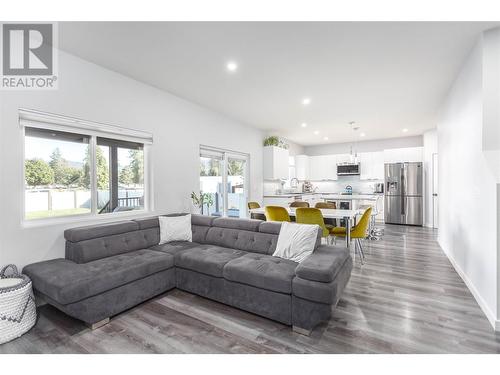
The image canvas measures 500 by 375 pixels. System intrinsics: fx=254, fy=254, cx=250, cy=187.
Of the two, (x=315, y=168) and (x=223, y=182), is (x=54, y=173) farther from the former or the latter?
(x=315, y=168)

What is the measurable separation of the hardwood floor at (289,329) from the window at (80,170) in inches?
46.0

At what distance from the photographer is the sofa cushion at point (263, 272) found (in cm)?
228

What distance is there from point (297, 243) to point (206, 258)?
1027 mm

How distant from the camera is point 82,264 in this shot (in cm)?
263

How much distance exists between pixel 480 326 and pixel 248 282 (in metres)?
2.06

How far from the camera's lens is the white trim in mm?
2631

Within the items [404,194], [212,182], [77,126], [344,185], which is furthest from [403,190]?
[77,126]

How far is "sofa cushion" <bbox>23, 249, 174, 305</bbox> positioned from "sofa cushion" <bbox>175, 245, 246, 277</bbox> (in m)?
0.18

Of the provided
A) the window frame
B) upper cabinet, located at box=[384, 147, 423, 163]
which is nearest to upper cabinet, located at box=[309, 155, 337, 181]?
upper cabinet, located at box=[384, 147, 423, 163]

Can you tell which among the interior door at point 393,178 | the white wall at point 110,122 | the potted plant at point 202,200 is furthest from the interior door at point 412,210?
the potted plant at point 202,200

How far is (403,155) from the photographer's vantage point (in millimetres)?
7477

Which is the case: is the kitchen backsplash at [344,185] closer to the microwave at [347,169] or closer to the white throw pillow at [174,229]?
the microwave at [347,169]
